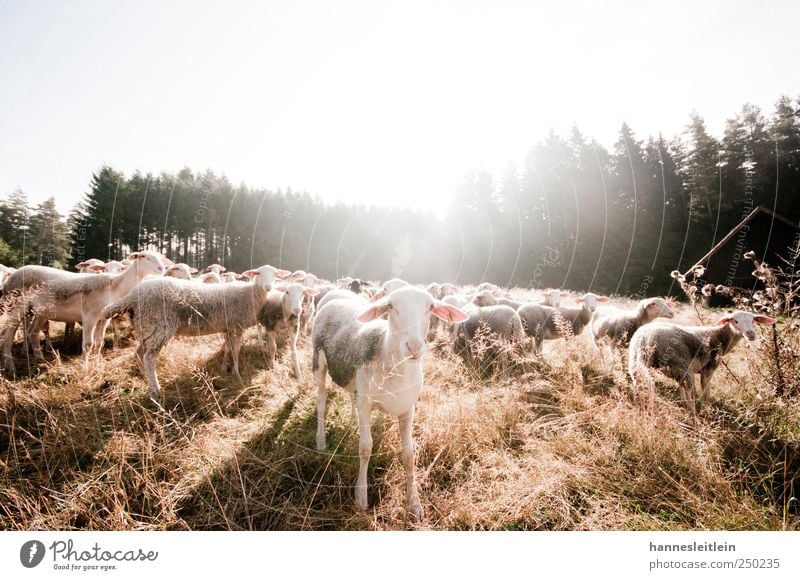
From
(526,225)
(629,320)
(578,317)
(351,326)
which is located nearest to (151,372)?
(351,326)

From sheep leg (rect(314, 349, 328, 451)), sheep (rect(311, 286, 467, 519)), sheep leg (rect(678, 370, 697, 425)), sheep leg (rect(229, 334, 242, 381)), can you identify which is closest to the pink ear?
sheep (rect(311, 286, 467, 519))

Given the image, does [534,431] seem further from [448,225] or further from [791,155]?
[448,225]

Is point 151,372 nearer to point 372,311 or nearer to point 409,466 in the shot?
point 372,311

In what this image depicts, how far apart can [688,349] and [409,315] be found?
18.6ft

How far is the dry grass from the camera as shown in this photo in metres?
2.69

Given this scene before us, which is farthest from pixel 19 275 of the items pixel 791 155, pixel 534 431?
pixel 791 155

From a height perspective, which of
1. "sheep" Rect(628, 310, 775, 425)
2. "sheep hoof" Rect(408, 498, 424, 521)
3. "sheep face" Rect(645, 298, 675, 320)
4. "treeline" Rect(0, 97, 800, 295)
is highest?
"treeline" Rect(0, 97, 800, 295)

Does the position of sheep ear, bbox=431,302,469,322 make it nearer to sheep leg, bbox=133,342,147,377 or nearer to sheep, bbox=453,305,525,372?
sheep, bbox=453,305,525,372

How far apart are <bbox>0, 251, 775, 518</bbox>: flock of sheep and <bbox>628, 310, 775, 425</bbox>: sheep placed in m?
0.02

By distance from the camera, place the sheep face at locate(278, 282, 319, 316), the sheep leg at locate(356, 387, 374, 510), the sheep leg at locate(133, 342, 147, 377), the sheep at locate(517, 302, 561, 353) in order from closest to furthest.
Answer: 1. the sheep leg at locate(356, 387, 374, 510)
2. the sheep leg at locate(133, 342, 147, 377)
3. the sheep face at locate(278, 282, 319, 316)
4. the sheep at locate(517, 302, 561, 353)

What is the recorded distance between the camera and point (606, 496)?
2859 millimetres

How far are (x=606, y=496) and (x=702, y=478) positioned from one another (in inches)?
37.2

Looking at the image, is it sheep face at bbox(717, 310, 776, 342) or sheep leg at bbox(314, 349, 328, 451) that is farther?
sheep face at bbox(717, 310, 776, 342)
